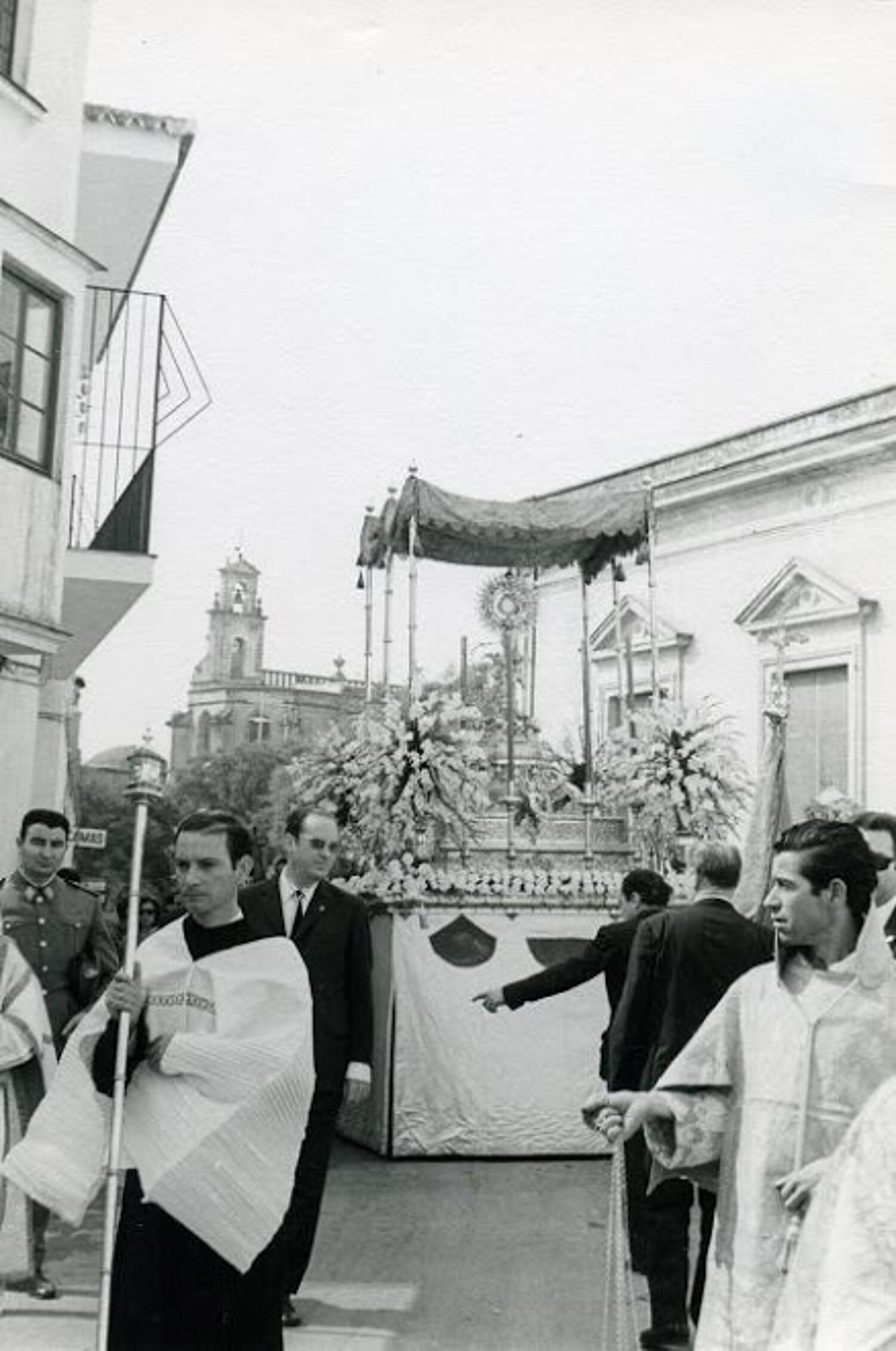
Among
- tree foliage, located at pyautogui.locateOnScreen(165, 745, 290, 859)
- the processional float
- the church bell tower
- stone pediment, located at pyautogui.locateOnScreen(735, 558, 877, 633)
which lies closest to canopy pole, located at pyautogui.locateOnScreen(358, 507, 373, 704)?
the processional float

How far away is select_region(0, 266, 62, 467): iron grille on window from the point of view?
31.7ft

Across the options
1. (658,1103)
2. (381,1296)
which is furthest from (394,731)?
(658,1103)

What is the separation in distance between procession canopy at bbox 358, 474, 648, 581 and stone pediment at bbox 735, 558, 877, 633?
14.7ft

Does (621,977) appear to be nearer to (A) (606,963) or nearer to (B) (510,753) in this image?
Answer: (A) (606,963)

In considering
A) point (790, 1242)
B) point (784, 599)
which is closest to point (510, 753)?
point (784, 599)

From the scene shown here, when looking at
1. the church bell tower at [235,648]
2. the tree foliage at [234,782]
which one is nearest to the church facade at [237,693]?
the church bell tower at [235,648]

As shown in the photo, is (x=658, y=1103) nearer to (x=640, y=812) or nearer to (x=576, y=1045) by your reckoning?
(x=576, y=1045)

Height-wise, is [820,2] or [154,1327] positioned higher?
[820,2]

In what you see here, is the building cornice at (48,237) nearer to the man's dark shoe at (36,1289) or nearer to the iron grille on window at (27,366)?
the iron grille on window at (27,366)

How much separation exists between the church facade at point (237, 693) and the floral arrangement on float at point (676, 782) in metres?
51.2

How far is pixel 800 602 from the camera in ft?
57.5

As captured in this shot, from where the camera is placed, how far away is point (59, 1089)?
405 centimetres

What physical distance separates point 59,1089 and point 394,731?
18.0 ft

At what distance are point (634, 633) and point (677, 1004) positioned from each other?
14.3 metres
